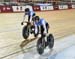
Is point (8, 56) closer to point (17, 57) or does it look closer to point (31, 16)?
point (17, 57)

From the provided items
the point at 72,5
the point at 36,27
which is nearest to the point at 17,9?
the point at 72,5

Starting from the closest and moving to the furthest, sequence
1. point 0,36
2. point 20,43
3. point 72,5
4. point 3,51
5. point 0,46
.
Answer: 1. point 3,51
2. point 0,46
3. point 20,43
4. point 0,36
5. point 72,5

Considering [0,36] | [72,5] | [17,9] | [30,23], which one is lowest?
[72,5]

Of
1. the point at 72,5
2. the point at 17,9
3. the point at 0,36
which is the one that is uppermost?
the point at 0,36

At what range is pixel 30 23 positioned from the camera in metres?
6.44

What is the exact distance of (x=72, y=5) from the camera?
70.0ft

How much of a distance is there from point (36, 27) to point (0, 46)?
98 centimetres

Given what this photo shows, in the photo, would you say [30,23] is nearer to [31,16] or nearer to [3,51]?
[31,16]

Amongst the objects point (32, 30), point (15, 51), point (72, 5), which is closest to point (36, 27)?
point (32, 30)

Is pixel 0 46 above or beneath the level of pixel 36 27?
beneath

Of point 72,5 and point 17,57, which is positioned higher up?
point 17,57

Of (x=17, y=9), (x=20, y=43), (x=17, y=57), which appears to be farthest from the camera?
(x=17, y=9)

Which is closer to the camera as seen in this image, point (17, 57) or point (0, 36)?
point (17, 57)

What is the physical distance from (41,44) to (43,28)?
40 centimetres
